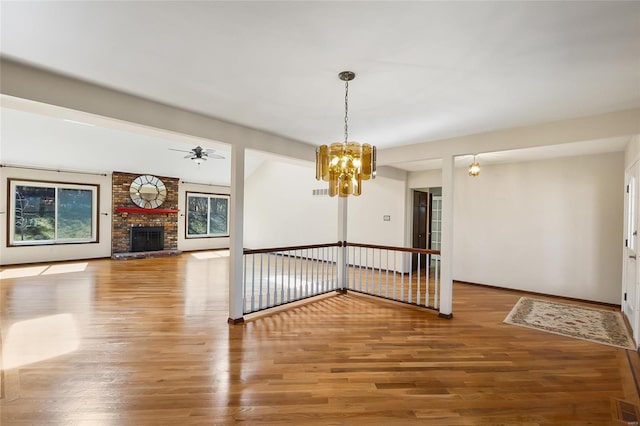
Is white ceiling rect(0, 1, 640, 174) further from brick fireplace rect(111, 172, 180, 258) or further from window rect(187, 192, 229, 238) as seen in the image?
window rect(187, 192, 229, 238)

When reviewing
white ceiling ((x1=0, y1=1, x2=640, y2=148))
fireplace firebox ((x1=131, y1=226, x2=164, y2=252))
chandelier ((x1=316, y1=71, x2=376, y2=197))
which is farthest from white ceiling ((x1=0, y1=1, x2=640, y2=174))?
fireplace firebox ((x1=131, y1=226, x2=164, y2=252))

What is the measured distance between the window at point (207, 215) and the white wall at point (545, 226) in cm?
813

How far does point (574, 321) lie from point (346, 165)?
3936 mm

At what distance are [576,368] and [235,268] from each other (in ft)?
12.1

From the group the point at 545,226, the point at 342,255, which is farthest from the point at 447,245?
the point at 545,226

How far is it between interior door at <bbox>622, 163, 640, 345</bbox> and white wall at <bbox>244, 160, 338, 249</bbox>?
18.8ft

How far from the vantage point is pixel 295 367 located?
9.00 feet

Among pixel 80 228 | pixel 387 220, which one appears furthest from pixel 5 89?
pixel 80 228

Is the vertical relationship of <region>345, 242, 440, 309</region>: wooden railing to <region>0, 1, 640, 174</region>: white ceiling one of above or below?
below

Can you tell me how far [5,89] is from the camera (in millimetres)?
2332

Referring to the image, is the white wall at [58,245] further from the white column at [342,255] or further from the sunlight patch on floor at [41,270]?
the white column at [342,255]

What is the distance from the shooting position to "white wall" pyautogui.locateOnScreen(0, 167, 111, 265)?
23.1 feet

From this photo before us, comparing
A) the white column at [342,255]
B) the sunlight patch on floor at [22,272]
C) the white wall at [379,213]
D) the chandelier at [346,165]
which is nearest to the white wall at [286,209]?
the white wall at [379,213]

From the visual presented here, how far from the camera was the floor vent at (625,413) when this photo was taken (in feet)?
6.81
